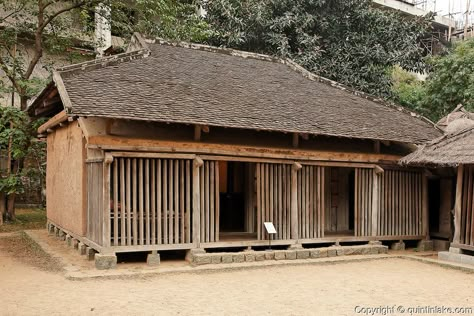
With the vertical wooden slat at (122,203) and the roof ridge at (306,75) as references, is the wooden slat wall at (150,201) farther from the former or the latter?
the roof ridge at (306,75)

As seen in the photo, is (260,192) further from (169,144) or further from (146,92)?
(146,92)

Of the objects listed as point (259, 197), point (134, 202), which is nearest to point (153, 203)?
point (134, 202)

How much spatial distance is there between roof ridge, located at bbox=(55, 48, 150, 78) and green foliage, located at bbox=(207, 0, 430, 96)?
855 centimetres

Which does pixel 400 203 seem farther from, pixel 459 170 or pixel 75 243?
pixel 75 243

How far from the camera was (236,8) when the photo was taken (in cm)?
2011

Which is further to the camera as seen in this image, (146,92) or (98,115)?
(146,92)

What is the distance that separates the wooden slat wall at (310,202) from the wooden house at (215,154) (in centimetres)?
3

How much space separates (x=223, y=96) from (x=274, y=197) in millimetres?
2520

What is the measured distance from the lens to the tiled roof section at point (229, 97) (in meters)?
8.92

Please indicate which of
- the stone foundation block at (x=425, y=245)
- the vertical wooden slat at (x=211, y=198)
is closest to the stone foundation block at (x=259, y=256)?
the vertical wooden slat at (x=211, y=198)

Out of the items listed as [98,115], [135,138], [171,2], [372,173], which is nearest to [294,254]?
[372,173]

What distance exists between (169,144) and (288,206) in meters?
3.19

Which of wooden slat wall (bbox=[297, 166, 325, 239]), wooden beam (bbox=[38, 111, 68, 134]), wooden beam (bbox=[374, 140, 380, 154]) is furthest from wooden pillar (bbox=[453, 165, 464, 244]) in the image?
wooden beam (bbox=[38, 111, 68, 134])

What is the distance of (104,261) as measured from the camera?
Result: 871 centimetres
